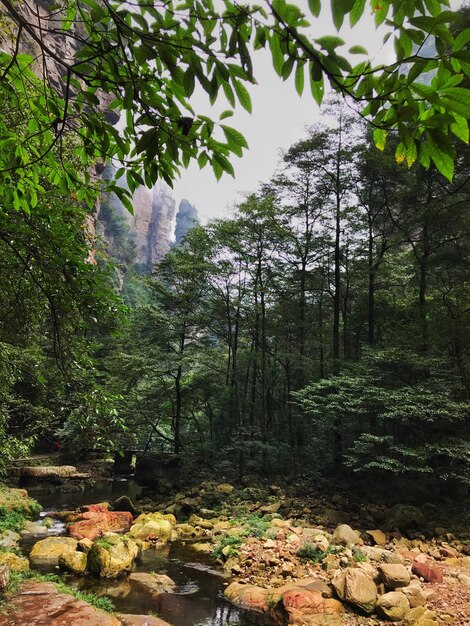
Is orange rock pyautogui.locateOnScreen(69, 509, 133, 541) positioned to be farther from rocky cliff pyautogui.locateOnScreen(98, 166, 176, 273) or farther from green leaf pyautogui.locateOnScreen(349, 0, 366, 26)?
rocky cliff pyautogui.locateOnScreen(98, 166, 176, 273)

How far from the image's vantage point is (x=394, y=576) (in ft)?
19.8

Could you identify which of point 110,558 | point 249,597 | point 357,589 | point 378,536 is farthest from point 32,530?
point 378,536

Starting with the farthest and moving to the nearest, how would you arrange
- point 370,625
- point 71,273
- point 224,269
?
point 224,269 → point 370,625 → point 71,273

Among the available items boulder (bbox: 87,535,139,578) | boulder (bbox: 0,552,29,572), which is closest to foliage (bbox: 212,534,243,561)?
boulder (bbox: 87,535,139,578)

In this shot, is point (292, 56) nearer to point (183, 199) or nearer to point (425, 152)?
point (425, 152)

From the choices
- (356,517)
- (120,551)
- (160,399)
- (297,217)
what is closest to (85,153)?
(120,551)

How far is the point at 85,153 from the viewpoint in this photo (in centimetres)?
176

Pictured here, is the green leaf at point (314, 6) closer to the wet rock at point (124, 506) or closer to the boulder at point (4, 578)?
the boulder at point (4, 578)

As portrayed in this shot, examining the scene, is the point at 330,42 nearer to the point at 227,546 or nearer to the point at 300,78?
the point at 300,78

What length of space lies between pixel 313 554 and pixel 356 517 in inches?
113

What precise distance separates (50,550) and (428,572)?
704cm

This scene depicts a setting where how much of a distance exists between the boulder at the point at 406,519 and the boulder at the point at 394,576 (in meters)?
3.08

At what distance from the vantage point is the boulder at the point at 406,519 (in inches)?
356

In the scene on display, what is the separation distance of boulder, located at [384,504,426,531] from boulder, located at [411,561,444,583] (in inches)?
96.5
